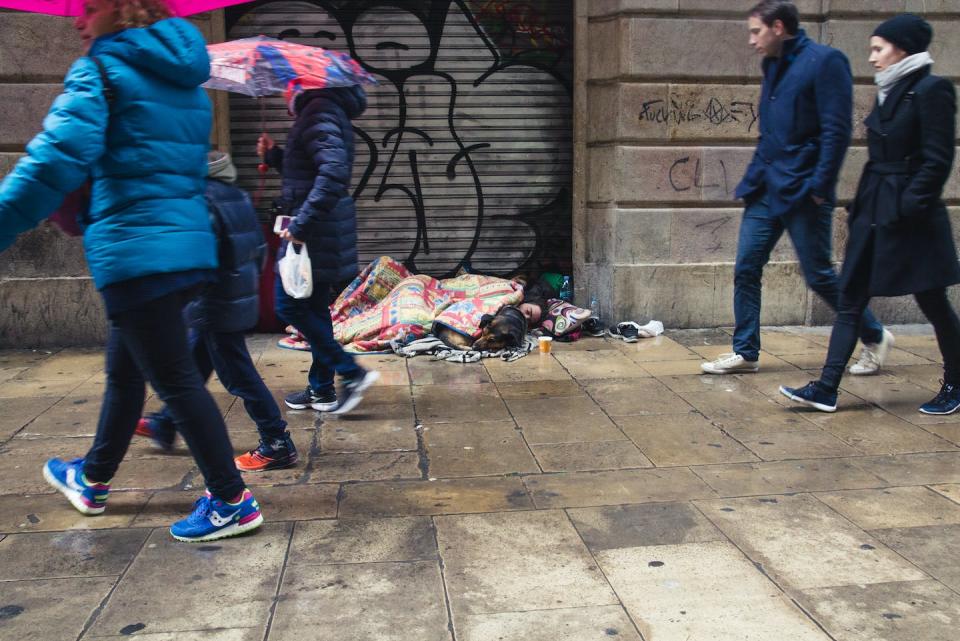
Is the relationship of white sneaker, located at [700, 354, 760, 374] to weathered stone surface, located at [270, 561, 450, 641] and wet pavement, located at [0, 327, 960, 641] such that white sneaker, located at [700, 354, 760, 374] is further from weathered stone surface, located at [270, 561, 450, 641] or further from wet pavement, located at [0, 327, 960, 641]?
weathered stone surface, located at [270, 561, 450, 641]

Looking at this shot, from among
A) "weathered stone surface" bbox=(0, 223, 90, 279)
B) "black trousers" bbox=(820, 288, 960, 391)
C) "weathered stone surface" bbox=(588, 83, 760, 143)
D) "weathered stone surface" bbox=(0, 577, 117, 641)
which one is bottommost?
"weathered stone surface" bbox=(0, 577, 117, 641)

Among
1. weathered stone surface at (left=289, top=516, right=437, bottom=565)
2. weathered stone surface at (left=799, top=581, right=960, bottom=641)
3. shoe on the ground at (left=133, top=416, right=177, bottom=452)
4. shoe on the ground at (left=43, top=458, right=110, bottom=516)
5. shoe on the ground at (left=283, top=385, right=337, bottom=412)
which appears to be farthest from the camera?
shoe on the ground at (left=283, top=385, right=337, bottom=412)

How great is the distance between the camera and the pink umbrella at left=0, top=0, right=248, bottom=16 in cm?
323

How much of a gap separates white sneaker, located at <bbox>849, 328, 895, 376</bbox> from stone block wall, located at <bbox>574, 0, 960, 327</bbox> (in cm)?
155

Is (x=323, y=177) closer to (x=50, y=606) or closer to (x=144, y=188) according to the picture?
(x=144, y=188)

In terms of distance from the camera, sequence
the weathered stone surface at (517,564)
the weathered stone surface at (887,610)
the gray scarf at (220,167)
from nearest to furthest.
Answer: the weathered stone surface at (887,610) < the weathered stone surface at (517,564) < the gray scarf at (220,167)

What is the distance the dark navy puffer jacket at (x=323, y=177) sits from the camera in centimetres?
448

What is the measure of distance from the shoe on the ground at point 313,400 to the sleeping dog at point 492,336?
5.24 feet

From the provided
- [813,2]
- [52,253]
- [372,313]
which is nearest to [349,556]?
[372,313]

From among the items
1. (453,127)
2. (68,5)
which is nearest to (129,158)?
(68,5)

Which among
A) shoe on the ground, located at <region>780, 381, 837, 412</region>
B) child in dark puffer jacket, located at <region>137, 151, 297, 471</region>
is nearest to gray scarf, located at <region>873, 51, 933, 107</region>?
shoe on the ground, located at <region>780, 381, 837, 412</region>

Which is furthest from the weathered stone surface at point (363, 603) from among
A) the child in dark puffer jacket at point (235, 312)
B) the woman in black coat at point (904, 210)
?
the woman in black coat at point (904, 210)

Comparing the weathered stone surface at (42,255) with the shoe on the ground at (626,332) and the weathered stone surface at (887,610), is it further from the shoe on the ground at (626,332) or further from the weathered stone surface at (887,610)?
the weathered stone surface at (887,610)

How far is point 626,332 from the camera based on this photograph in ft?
22.8
